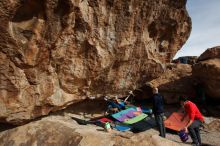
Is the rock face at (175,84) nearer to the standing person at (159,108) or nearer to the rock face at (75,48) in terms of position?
the rock face at (75,48)

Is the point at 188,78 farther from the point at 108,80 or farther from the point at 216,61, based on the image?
the point at 108,80

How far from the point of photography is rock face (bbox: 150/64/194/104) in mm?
14789

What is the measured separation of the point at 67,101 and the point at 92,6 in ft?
9.34

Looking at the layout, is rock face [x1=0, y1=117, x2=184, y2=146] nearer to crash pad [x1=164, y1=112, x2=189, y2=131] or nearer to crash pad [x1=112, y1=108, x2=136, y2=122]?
crash pad [x1=112, y1=108, x2=136, y2=122]

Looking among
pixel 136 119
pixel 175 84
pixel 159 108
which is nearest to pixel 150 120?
pixel 136 119

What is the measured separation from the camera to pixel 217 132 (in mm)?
11016

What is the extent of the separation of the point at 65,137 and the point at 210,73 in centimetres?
879

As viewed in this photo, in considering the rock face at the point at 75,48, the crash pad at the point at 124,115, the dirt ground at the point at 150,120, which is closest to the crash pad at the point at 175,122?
the dirt ground at the point at 150,120

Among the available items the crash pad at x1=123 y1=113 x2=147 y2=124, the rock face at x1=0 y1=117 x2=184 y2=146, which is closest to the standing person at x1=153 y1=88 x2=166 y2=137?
the crash pad at x1=123 y1=113 x2=147 y2=124

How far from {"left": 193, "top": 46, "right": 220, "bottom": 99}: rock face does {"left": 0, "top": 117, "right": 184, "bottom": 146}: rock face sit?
7627 mm

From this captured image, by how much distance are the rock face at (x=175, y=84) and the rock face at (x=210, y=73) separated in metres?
0.67

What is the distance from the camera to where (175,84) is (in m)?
15.3

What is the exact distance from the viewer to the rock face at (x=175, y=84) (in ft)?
48.5

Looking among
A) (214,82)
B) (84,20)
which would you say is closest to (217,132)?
(214,82)
